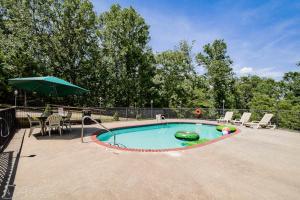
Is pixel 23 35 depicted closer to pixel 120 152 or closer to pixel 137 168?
pixel 120 152

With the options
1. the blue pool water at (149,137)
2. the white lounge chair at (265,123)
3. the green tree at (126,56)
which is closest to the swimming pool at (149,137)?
the blue pool water at (149,137)

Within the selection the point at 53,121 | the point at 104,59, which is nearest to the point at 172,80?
the point at 104,59

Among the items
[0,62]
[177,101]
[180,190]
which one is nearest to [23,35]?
Answer: [0,62]

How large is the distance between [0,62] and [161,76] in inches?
712

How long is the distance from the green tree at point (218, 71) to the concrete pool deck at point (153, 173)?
78.6 ft

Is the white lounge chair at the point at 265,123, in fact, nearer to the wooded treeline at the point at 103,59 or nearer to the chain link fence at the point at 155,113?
the chain link fence at the point at 155,113

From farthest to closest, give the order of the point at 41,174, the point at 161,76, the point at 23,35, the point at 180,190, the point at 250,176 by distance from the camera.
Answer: the point at 161,76
the point at 23,35
the point at 250,176
the point at 41,174
the point at 180,190

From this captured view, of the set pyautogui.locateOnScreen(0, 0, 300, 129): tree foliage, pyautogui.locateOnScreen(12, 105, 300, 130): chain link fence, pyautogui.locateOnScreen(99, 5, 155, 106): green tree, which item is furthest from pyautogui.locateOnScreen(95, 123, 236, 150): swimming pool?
pyautogui.locateOnScreen(99, 5, 155, 106): green tree

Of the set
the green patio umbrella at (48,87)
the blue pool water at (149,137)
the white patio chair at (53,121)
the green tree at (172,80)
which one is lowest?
the blue pool water at (149,137)

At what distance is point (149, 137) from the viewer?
11.3m

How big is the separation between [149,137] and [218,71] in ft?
70.7

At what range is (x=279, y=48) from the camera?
29500 mm

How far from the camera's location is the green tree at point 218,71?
28922 mm

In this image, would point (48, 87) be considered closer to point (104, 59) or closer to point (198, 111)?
point (198, 111)
